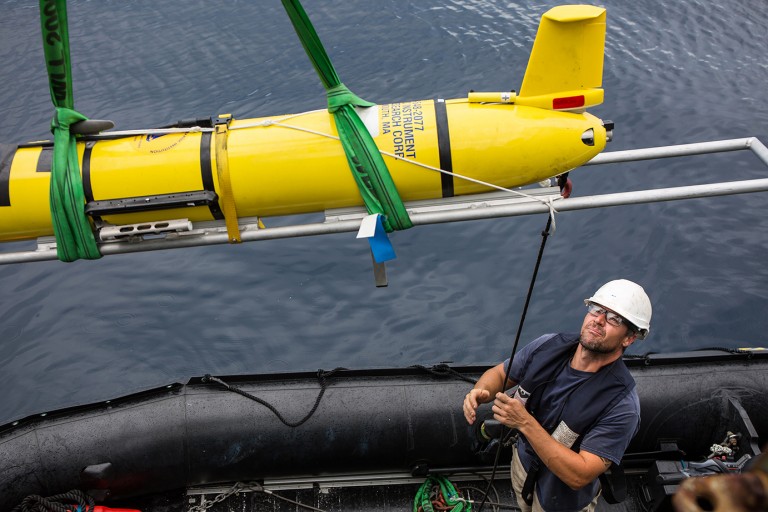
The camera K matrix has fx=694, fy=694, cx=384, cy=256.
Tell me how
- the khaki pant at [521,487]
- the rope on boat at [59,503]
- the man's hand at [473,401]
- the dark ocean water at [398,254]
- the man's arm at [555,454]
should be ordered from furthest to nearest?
1. the dark ocean water at [398,254]
2. the rope on boat at [59,503]
3. the khaki pant at [521,487]
4. the man's hand at [473,401]
5. the man's arm at [555,454]

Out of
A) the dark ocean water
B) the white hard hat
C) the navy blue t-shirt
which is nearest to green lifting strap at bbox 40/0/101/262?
the navy blue t-shirt

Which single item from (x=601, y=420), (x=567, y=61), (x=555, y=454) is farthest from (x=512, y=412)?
(x=567, y=61)

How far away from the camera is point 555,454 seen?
2842 millimetres

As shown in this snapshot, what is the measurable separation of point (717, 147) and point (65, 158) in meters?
3.12

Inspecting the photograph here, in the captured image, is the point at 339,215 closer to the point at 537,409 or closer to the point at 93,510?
the point at 537,409

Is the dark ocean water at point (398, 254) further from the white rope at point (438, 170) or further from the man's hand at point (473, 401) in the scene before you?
the white rope at point (438, 170)

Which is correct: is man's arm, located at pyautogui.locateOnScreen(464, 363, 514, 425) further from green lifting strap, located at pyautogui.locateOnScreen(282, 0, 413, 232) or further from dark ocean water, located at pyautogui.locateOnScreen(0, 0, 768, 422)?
dark ocean water, located at pyautogui.locateOnScreen(0, 0, 768, 422)

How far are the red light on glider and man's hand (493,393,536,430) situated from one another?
4.44 feet

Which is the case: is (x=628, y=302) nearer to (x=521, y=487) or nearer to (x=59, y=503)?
(x=521, y=487)

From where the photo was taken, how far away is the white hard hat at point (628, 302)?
289 cm

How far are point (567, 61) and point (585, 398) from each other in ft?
4.93

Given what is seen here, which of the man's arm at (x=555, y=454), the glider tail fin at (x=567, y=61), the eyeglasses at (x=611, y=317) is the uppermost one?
the glider tail fin at (x=567, y=61)

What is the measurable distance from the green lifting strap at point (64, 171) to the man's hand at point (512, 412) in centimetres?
195

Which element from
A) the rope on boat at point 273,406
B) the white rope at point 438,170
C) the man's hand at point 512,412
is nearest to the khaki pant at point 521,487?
the man's hand at point 512,412
